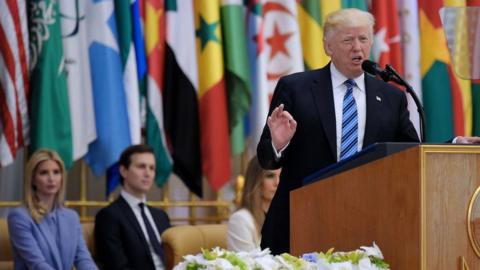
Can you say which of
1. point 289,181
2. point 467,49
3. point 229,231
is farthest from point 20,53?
point 467,49

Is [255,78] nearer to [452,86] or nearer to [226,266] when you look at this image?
[452,86]

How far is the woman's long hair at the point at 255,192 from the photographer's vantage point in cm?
619

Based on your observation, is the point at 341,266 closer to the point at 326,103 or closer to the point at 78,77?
the point at 326,103

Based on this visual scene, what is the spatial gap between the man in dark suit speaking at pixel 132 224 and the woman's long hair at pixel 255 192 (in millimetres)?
793

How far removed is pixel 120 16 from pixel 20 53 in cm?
84

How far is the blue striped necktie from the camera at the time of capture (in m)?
3.42

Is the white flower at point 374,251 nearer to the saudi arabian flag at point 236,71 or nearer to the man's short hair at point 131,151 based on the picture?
the man's short hair at point 131,151

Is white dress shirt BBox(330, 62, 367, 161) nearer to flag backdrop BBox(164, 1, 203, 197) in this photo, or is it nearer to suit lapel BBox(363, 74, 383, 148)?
suit lapel BBox(363, 74, 383, 148)

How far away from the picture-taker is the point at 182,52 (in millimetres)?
7684

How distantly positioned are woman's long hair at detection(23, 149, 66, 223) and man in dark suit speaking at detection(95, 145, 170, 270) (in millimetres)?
368

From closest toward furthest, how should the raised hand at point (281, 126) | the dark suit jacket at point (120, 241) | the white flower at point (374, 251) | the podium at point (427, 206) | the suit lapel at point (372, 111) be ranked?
the podium at point (427, 206)
the white flower at point (374, 251)
the raised hand at point (281, 126)
the suit lapel at point (372, 111)
the dark suit jacket at point (120, 241)

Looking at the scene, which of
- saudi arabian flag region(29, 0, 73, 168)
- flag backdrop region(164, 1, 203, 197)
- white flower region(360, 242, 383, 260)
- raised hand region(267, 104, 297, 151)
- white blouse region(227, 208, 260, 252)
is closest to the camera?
white flower region(360, 242, 383, 260)

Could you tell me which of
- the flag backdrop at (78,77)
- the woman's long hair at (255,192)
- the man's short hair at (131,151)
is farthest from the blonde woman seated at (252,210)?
the flag backdrop at (78,77)

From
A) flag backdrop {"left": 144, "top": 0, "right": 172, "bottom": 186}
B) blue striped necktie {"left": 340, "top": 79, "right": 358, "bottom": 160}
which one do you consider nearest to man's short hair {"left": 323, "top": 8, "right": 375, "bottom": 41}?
blue striped necktie {"left": 340, "top": 79, "right": 358, "bottom": 160}
